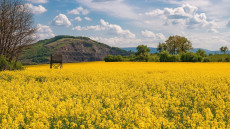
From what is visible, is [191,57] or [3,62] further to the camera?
[191,57]

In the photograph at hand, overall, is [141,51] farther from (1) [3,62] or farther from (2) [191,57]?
(1) [3,62]

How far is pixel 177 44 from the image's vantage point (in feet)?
271

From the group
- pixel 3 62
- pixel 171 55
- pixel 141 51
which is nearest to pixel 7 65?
pixel 3 62

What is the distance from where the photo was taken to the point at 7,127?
511 centimetres

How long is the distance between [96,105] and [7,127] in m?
2.84

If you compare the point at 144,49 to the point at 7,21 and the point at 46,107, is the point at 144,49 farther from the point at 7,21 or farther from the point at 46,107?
the point at 46,107

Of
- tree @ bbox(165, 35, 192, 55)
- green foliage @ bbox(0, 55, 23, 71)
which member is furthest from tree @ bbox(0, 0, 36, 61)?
tree @ bbox(165, 35, 192, 55)

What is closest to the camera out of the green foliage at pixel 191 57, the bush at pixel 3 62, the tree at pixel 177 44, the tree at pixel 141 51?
the bush at pixel 3 62

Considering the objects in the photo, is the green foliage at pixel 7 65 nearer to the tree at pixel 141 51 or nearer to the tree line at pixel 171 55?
the tree line at pixel 171 55

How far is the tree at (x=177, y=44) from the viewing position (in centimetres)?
8256

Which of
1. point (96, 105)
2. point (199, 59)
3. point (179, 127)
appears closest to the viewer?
point (179, 127)

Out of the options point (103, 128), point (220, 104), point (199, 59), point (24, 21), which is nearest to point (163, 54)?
point (199, 59)

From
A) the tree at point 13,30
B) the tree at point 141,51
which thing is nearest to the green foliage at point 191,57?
the tree at point 141,51

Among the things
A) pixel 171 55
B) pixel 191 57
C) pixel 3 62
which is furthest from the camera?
pixel 171 55
